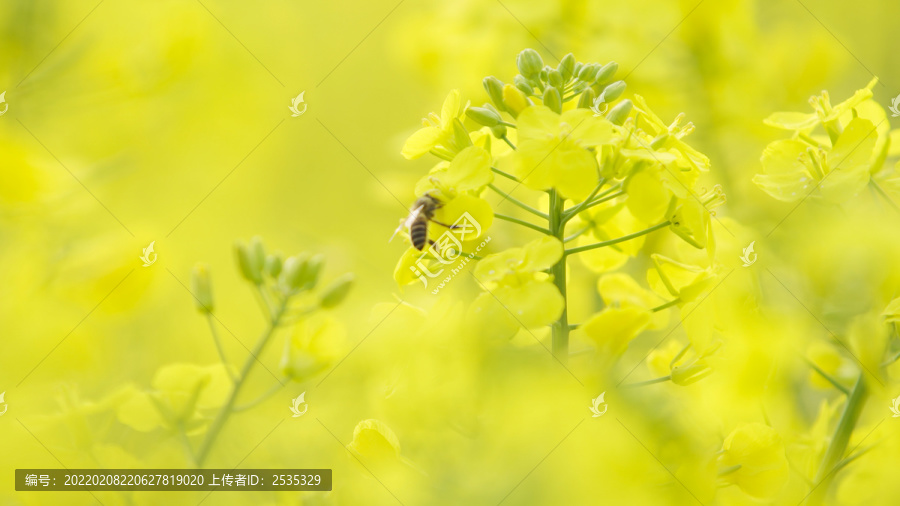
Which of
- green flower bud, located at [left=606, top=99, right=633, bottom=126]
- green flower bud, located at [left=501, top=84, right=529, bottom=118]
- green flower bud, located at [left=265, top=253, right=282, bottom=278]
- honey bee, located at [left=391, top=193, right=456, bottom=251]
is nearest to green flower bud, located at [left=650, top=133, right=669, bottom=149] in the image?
green flower bud, located at [left=606, top=99, right=633, bottom=126]

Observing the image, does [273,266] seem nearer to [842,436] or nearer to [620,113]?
[620,113]

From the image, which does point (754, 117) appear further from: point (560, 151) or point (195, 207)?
point (195, 207)

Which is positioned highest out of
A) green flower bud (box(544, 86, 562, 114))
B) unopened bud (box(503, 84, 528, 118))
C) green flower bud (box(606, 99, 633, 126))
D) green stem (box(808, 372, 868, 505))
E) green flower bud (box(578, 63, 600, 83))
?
green flower bud (box(578, 63, 600, 83))

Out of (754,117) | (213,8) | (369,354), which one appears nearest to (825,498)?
(369,354)

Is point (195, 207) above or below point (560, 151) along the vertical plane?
above

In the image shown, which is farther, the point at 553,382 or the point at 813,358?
the point at 813,358

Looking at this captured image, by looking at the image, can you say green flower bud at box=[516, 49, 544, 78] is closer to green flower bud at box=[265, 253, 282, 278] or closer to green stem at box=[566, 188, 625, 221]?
green stem at box=[566, 188, 625, 221]
